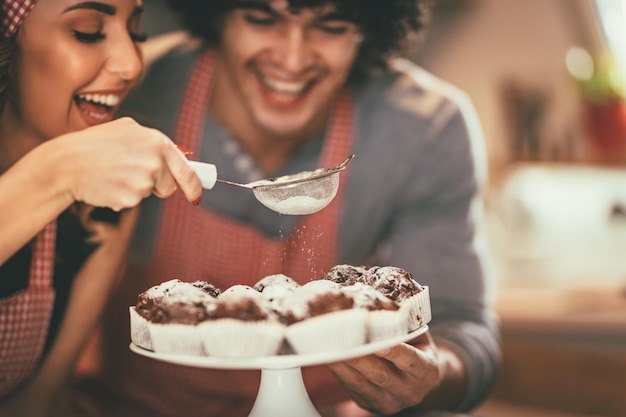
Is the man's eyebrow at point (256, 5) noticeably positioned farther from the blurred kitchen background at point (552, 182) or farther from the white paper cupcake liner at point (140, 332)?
the blurred kitchen background at point (552, 182)

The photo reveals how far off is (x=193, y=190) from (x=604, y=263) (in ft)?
7.45

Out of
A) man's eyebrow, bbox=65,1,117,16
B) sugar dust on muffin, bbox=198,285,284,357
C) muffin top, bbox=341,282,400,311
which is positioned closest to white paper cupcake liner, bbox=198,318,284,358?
sugar dust on muffin, bbox=198,285,284,357

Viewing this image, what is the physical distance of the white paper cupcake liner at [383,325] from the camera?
88 centimetres

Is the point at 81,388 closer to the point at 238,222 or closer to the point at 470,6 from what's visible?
the point at 238,222

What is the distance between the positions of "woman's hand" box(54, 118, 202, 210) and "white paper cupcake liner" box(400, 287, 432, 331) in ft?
1.02

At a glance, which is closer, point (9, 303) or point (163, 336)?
point (163, 336)

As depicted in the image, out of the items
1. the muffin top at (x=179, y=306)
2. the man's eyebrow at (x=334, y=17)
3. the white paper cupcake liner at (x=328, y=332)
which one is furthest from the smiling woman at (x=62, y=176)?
the man's eyebrow at (x=334, y=17)

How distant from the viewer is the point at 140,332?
909mm

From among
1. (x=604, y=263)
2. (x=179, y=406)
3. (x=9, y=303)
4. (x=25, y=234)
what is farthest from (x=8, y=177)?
(x=604, y=263)

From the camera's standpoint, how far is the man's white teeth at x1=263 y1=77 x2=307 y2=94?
138cm

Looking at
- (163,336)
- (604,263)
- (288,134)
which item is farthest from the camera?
(604,263)

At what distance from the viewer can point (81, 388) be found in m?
1.57

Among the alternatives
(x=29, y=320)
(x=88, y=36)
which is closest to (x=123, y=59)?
(x=88, y=36)

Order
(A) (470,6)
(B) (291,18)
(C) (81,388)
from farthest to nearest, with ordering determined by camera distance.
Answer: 1. (A) (470,6)
2. (C) (81,388)
3. (B) (291,18)
